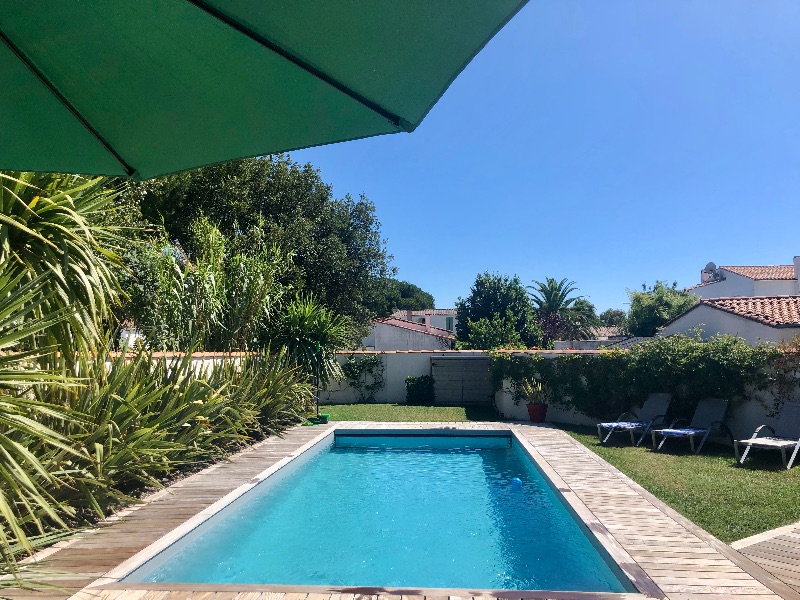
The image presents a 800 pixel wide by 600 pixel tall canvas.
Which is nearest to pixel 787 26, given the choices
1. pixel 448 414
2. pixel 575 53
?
pixel 575 53

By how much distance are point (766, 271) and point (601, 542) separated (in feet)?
129

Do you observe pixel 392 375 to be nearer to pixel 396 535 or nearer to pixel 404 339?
pixel 396 535

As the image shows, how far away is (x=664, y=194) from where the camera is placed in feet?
88.7

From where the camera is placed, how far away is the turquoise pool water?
223 inches

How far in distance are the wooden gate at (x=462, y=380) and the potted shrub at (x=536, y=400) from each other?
454 centimetres

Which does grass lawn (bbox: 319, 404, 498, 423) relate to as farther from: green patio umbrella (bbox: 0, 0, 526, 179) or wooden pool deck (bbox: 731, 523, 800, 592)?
green patio umbrella (bbox: 0, 0, 526, 179)

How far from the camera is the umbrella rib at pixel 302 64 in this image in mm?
1675

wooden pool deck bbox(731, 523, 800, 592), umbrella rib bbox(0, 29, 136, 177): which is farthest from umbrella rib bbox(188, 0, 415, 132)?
wooden pool deck bbox(731, 523, 800, 592)

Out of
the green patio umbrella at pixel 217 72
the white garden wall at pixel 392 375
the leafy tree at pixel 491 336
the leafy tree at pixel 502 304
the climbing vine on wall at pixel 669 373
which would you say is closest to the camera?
the green patio umbrella at pixel 217 72

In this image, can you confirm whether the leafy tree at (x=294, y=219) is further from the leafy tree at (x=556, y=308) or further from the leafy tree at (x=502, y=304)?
the leafy tree at (x=556, y=308)

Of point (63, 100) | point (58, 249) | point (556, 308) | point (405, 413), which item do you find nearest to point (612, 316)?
point (556, 308)

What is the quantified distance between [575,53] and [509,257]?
3522 centimetres

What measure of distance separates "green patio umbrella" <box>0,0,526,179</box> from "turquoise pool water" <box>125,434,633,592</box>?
13.8ft

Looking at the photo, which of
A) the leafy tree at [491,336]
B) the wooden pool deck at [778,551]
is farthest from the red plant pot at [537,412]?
the leafy tree at [491,336]
